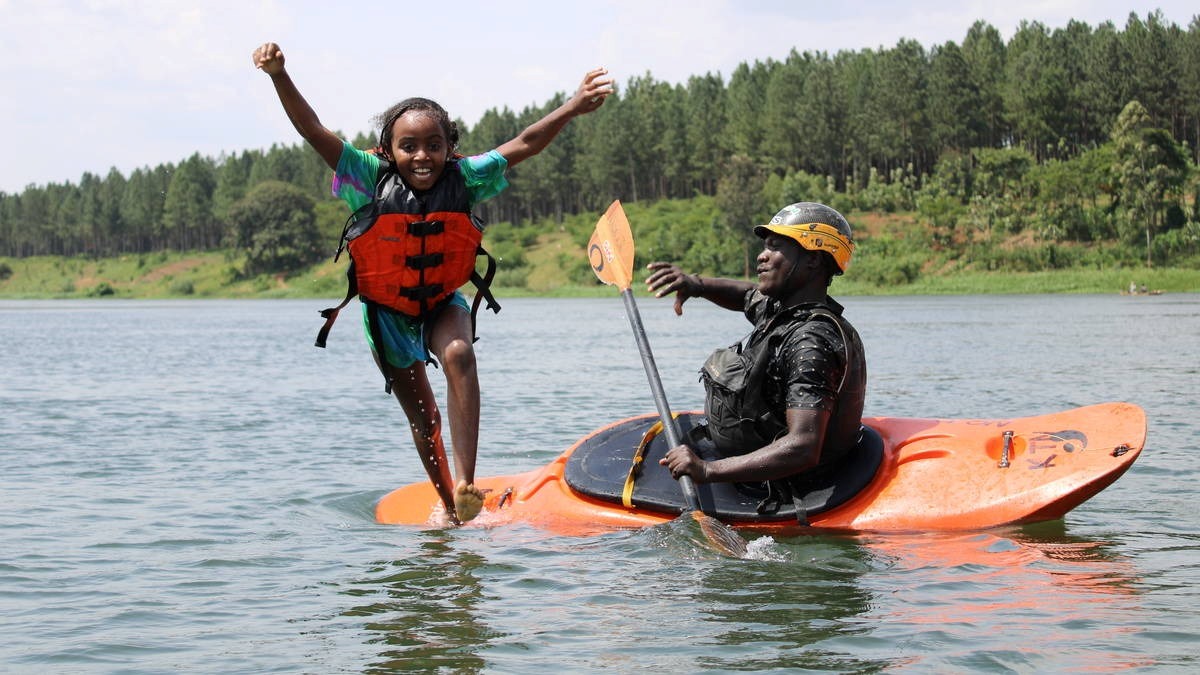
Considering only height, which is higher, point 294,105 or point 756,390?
point 294,105

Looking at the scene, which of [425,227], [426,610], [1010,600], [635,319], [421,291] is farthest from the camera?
[635,319]

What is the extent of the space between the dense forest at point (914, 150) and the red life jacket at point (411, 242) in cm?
5914

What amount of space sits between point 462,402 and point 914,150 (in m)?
80.9

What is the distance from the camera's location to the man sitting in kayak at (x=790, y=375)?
543 centimetres

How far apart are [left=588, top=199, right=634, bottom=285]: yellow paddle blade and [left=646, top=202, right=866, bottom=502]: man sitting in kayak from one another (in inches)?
59.8

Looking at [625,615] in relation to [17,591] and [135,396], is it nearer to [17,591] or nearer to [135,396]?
[17,591]

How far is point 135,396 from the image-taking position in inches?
646

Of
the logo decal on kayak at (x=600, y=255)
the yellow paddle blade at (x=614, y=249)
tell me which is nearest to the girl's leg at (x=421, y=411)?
the yellow paddle blade at (x=614, y=249)

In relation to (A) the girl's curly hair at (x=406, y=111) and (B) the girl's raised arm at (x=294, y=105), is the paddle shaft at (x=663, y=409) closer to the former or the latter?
(A) the girl's curly hair at (x=406, y=111)

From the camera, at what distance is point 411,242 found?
18.8 ft

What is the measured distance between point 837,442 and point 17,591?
3720 mm

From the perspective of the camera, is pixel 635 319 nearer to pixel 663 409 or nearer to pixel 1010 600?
pixel 663 409

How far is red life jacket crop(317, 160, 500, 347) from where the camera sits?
5.69m

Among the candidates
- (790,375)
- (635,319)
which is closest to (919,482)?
(790,375)
